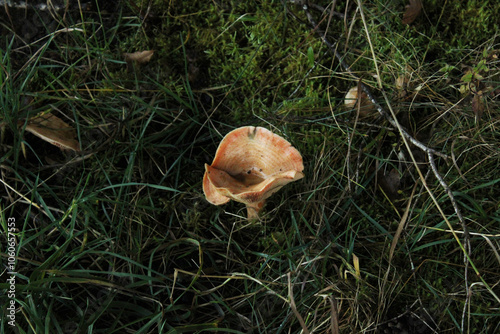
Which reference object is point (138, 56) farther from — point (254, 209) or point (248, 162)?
point (254, 209)

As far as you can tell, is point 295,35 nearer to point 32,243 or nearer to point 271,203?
point 271,203

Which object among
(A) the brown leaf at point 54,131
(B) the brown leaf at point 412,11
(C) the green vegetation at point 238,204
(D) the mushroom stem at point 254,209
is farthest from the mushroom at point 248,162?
(B) the brown leaf at point 412,11

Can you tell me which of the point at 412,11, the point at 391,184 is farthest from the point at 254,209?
the point at 412,11

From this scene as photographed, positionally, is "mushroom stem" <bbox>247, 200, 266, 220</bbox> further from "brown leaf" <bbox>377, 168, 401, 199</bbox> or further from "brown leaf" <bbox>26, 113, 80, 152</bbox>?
"brown leaf" <bbox>26, 113, 80, 152</bbox>

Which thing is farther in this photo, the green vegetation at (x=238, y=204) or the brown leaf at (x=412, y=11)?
the brown leaf at (x=412, y=11)

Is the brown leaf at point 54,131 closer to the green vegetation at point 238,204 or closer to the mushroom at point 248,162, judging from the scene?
the green vegetation at point 238,204
